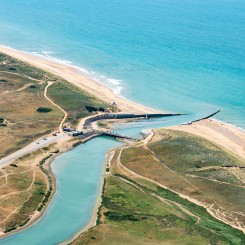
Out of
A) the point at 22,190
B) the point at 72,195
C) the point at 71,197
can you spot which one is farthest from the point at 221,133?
the point at 22,190

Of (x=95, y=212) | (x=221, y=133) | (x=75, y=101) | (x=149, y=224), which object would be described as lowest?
(x=95, y=212)

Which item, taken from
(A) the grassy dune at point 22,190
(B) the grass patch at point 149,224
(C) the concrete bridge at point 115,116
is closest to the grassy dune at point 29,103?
(C) the concrete bridge at point 115,116

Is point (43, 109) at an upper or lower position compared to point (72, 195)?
upper

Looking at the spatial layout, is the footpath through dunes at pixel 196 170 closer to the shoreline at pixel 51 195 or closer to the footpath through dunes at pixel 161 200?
the footpath through dunes at pixel 161 200

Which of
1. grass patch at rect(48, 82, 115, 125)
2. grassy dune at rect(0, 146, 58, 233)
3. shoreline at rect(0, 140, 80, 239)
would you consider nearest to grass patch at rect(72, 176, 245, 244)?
shoreline at rect(0, 140, 80, 239)

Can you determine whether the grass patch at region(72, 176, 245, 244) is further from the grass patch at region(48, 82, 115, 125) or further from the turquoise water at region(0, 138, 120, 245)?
the grass patch at region(48, 82, 115, 125)

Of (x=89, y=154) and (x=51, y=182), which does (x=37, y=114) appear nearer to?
(x=89, y=154)

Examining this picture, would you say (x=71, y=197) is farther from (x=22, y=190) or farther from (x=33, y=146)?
(x=33, y=146)
